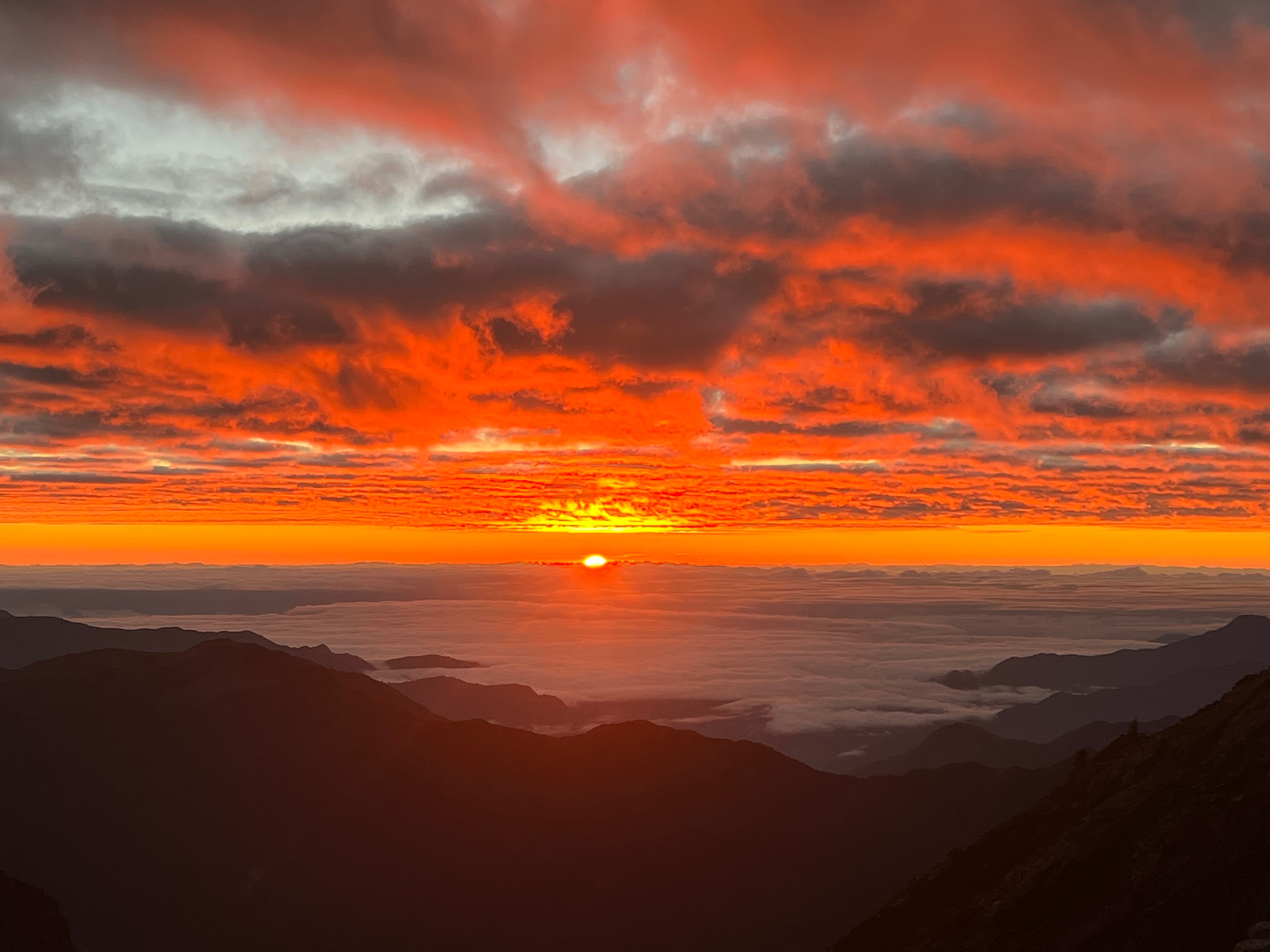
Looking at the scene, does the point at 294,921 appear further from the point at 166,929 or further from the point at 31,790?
the point at 31,790

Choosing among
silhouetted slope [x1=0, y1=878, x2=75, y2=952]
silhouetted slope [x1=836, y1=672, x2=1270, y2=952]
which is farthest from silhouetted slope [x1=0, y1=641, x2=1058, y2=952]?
silhouetted slope [x1=836, y1=672, x2=1270, y2=952]

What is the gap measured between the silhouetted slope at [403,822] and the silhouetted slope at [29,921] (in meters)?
25.0

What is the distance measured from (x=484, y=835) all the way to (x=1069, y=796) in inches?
3601

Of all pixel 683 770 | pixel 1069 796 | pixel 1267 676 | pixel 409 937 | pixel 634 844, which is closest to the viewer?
pixel 1267 676

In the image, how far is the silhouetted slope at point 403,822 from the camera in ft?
381

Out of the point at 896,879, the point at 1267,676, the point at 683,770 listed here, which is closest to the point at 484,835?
the point at 683,770

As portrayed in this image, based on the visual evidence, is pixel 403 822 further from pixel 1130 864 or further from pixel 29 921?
pixel 1130 864

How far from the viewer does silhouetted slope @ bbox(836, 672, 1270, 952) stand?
40406mm

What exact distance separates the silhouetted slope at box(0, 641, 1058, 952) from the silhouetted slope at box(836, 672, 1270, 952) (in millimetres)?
51456

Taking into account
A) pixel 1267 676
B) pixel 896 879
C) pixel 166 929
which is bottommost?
pixel 166 929

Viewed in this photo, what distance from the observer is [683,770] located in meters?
152

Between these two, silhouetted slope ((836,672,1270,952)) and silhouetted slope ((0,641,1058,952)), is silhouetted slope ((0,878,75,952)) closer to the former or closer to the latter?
silhouetted slope ((0,641,1058,952))

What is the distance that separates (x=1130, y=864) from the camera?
47625 mm

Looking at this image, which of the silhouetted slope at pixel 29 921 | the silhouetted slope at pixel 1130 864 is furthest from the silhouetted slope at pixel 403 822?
the silhouetted slope at pixel 1130 864
